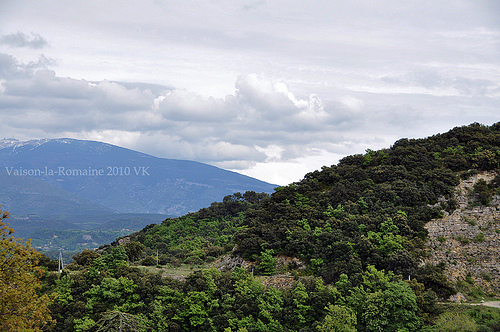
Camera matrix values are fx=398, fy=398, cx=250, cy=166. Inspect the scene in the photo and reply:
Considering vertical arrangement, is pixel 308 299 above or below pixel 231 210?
below

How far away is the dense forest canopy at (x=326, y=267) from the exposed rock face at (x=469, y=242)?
0.73 meters

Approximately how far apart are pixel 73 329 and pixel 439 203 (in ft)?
89.9

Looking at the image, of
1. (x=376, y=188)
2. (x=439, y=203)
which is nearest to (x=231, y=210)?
(x=376, y=188)

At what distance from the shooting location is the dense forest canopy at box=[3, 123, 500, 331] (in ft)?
73.4

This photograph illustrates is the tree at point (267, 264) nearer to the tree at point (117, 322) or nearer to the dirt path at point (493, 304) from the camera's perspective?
the tree at point (117, 322)

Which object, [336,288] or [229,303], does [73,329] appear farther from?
[336,288]

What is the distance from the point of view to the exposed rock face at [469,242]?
82.2 feet

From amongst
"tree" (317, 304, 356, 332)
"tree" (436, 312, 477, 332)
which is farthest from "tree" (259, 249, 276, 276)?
"tree" (436, 312, 477, 332)

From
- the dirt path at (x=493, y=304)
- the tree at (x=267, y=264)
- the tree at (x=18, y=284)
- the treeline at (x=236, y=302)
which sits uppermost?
the tree at (x=18, y=284)

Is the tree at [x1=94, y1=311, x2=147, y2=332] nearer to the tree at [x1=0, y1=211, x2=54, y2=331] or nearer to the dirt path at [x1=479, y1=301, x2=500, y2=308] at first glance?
the tree at [x1=0, y1=211, x2=54, y2=331]

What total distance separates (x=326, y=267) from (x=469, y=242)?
9721mm

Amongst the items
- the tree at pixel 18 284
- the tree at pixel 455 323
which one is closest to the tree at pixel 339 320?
the tree at pixel 455 323

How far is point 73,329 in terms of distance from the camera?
2617 cm

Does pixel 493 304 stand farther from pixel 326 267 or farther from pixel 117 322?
pixel 117 322
